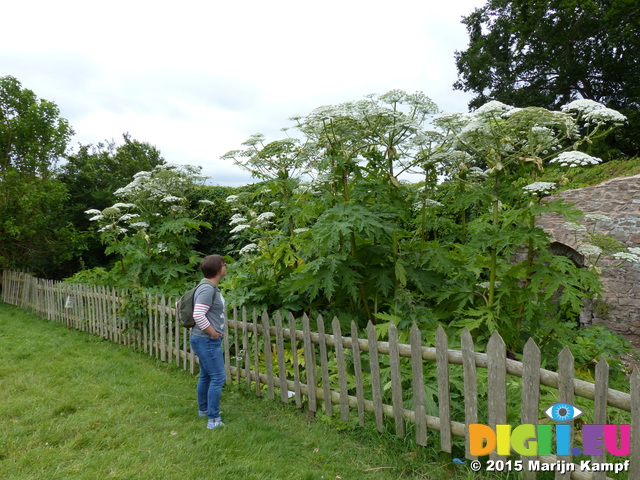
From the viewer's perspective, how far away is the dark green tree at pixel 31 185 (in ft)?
37.4

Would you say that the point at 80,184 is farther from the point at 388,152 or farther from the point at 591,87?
the point at 591,87

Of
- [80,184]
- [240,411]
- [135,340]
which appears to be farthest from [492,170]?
[80,184]

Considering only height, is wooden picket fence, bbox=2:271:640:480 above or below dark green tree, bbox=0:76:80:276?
below

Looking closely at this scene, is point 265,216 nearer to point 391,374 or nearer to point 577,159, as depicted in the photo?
point 391,374

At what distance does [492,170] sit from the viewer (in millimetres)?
3848

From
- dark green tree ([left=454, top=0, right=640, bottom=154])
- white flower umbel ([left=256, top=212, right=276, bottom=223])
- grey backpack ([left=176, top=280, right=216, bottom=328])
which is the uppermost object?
dark green tree ([left=454, top=0, right=640, bottom=154])

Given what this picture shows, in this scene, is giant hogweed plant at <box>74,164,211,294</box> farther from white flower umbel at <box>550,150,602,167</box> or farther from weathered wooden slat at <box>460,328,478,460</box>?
white flower umbel at <box>550,150,602,167</box>

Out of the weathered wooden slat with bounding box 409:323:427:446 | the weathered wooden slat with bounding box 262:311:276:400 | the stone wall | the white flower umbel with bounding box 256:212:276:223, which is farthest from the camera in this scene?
the stone wall

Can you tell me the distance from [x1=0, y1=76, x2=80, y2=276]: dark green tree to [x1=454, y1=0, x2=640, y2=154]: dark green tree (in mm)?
20294

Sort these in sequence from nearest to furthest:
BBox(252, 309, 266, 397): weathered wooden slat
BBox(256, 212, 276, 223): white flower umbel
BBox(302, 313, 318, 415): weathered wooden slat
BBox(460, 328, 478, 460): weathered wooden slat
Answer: BBox(460, 328, 478, 460): weathered wooden slat → BBox(302, 313, 318, 415): weathered wooden slat → BBox(252, 309, 266, 397): weathered wooden slat → BBox(256, 212, 276, 223): white flower umbel

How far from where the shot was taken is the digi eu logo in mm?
2746

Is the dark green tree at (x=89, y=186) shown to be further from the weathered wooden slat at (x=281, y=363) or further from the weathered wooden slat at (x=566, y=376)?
the weathered wooden slat at (x=566, y=376)

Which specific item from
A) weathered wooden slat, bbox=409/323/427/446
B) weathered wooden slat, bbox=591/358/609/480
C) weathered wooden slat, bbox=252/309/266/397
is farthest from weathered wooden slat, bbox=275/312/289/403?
weathered wooden slat, bbox=591/358/609/480

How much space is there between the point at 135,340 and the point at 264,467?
4739 millimetres
